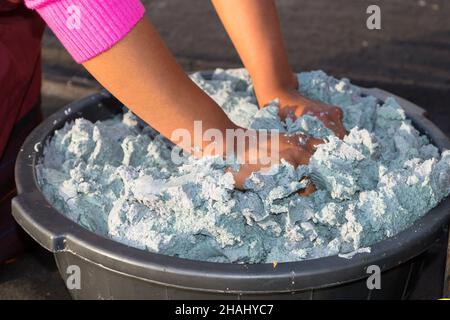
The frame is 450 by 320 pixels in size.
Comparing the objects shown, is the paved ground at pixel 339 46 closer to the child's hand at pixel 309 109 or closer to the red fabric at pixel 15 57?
the red fabric at pixel 15 57

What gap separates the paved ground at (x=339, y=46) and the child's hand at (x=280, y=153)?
3.83 feet

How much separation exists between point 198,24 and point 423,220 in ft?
6.57

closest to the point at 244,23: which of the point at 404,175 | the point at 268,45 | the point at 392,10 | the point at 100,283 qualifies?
the point at 268,45

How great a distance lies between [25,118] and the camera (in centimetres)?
169

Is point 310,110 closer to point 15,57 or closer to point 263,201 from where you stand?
point 263,201

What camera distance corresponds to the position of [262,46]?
1411mm

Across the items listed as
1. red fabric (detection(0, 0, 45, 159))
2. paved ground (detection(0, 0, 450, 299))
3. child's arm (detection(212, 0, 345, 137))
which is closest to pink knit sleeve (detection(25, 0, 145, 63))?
child's arm (detection(212, 0, 345, 137))

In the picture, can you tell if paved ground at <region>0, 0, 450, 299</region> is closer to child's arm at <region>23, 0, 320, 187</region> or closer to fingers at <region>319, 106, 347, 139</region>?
fingers at <region>319, 106, 347, 139</region>

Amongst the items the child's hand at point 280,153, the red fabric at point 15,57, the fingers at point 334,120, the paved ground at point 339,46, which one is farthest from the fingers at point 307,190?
the paved ground at point 339,46

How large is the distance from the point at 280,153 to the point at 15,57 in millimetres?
710

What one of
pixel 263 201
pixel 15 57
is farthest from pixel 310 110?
pixel 15 57

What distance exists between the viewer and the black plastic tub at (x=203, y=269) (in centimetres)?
101

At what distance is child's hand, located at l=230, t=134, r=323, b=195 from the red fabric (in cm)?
63
